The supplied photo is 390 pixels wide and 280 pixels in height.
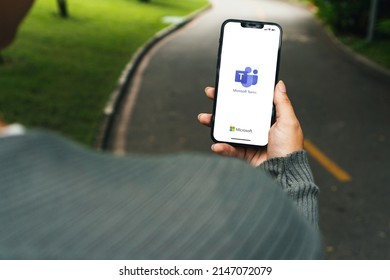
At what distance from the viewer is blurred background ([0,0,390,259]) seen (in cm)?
510

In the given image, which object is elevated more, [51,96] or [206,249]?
[206,249]

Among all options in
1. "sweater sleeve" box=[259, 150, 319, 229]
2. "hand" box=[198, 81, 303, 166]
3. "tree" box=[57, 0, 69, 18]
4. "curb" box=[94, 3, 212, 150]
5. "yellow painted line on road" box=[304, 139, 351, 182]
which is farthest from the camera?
"tree" box=[57, 0, 69, 18]

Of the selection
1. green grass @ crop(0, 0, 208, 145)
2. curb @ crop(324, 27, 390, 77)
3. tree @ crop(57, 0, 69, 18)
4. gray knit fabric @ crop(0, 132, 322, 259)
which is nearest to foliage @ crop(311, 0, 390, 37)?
curb @ crop(324, 27, 390, 77)

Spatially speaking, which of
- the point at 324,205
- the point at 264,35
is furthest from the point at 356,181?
the point at 264,35

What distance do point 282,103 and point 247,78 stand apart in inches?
4.9

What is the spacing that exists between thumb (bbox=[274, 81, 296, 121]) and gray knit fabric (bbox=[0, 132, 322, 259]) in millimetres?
894

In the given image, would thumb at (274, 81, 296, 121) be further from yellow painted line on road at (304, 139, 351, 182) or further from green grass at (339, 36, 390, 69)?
green grass at (339, 36, 390, 69)

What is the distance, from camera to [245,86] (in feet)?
4.84

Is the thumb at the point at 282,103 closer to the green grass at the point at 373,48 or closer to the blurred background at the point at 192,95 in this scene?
the blurred background at the point at 192,95

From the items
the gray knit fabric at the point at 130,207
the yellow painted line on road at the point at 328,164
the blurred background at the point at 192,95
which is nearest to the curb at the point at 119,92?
the blurred background at the point at 192,95

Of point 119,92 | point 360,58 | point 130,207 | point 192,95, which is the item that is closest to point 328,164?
point 192,95

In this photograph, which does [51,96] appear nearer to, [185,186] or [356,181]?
[356,181]

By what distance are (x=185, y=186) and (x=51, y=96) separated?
6852 mm

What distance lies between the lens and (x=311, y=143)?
6.30 metres
